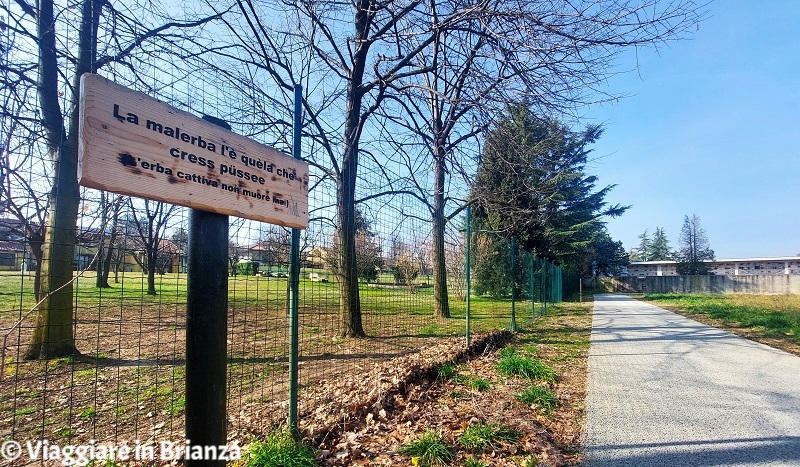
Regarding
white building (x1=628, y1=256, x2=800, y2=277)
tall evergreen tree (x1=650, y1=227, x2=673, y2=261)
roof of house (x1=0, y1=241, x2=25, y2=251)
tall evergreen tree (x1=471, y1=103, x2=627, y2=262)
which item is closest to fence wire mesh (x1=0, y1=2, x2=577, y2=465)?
roof of house (x1=0, y1=241, x2=25, y2=251)

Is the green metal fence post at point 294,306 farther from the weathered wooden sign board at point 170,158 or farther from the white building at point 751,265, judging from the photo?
the white building at point 751,265

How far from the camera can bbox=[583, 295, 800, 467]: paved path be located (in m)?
3.00

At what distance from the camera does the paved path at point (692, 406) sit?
3.00 m

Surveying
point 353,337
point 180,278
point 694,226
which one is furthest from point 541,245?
point 694,226

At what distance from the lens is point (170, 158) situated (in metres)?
1.70

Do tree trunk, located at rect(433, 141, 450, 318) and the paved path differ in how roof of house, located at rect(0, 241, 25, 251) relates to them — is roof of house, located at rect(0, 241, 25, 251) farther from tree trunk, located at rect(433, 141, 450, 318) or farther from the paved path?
tree trunk, located at rect(433, 141, 450, 318)

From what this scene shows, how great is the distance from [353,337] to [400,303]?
5.61 ft

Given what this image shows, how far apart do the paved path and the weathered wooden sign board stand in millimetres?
2981

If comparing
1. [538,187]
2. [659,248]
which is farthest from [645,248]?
[538,187]

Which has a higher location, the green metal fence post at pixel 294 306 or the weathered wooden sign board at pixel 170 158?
the weathered wooden sign board at pixel 170 158

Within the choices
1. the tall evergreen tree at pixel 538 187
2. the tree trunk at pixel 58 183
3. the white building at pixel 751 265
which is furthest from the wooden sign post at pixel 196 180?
the white building at pixel 751 265

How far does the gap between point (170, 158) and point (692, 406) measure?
522cm

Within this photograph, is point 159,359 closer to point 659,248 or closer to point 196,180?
point 196,180

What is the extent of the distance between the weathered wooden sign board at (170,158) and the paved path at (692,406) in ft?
9.78
